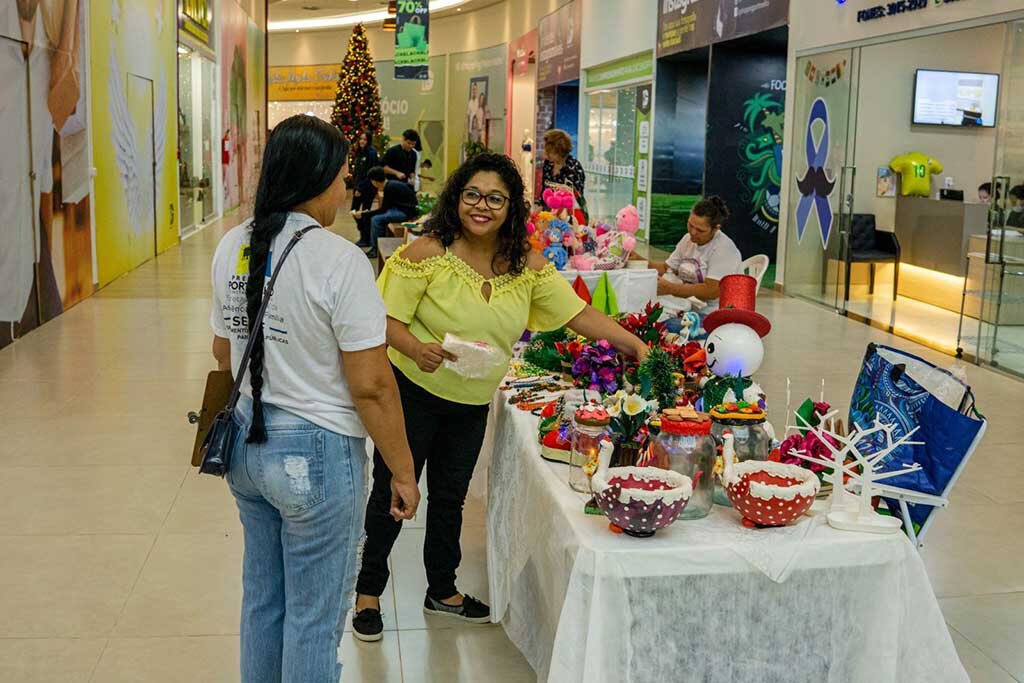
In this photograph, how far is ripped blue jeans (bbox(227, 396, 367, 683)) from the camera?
7.23ft

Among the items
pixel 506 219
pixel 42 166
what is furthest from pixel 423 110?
pixel 506 219

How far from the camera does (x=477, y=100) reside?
2895 cm

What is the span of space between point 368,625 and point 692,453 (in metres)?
1.32

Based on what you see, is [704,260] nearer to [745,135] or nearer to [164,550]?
[164,550]

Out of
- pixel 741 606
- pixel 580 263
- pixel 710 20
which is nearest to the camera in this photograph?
pixel 741 606

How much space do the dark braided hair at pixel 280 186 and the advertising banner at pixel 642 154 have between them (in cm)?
1390

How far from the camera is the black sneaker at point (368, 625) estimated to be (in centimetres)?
332

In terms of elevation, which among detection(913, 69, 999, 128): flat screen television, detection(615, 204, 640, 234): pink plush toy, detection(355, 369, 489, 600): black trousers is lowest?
detection(355, 369, 489, 600): black trousers

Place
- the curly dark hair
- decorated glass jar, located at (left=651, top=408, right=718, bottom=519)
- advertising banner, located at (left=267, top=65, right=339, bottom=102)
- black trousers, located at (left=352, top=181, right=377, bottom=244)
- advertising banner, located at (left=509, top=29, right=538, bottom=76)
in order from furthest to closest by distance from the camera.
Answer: advertising banner, located at (left=267, top=65, right=339, bottom=102)
advertising banner, located at (left=509, top=29, right=538, bottom=76)
black trousers, located at (left=352, top=181, right=377, bottom=244)
the curly dark hair
decorated glass jar, located at (left=651, top=408, right=718, bottom=519)

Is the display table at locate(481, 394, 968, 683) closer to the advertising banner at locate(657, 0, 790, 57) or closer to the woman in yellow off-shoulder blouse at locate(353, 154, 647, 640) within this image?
the woman in yellow off-shoulder blouse at locate(353, 154, 647, 640)

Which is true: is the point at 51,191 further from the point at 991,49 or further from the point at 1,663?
the point at 991,49

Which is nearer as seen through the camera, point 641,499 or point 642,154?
point 641,499

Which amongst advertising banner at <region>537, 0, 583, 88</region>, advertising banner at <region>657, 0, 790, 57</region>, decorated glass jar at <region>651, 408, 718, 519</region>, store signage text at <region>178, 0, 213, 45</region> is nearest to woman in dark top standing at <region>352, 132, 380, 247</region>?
store signage text at <region>178, 0, 213, 45</region>

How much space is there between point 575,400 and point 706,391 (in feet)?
1.24
